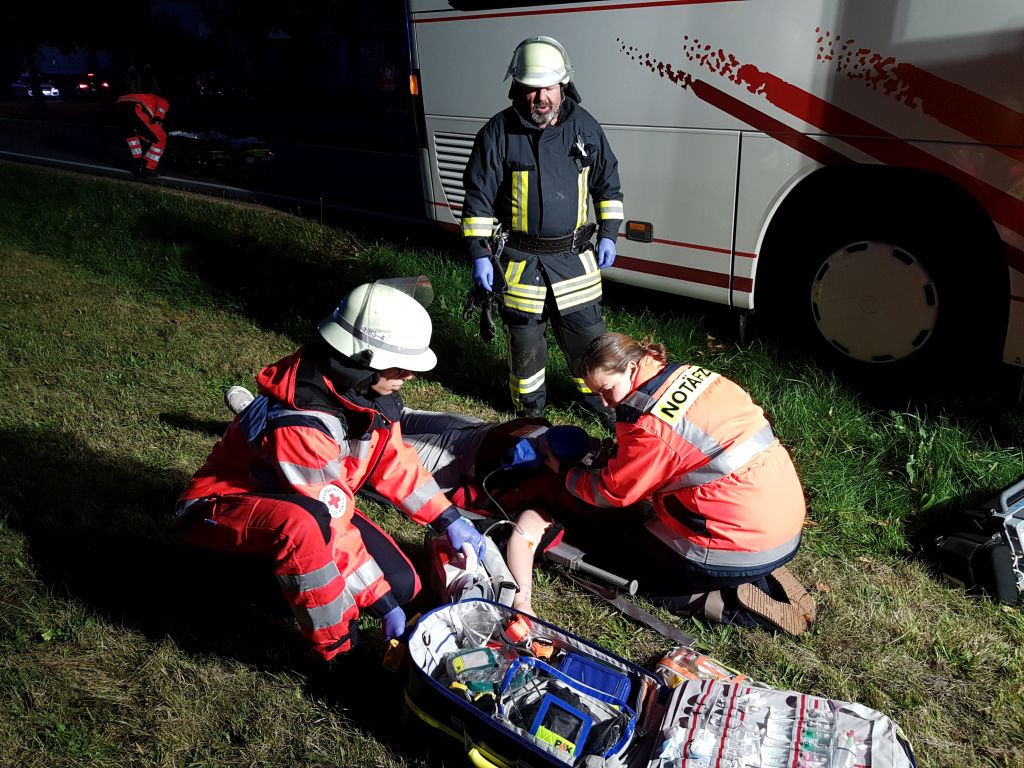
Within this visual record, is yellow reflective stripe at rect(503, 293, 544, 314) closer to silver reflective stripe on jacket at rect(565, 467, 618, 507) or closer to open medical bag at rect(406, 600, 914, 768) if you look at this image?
silver reflective stripe on jacket at rect(565, 467, 618, 507)

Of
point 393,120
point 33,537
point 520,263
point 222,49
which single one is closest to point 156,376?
point 33,537

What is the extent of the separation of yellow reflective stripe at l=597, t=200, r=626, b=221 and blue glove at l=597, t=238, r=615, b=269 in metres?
0.12

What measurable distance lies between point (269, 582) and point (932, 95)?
12.2 feet

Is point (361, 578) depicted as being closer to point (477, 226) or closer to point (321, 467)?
point (321, 467)

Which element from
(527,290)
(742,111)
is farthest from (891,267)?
(527,290)

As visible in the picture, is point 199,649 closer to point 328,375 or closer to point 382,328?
point 328,375


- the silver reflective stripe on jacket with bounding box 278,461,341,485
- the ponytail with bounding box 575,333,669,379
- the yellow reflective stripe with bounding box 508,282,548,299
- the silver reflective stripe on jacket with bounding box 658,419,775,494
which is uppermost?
the ponytail with bounding box 575,333,669,379

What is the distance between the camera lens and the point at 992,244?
4.29 meters

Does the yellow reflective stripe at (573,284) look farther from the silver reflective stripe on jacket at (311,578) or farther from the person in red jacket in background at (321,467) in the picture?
the silver reflective stripe on jacket at (311,578)

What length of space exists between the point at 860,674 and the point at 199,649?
230 cm

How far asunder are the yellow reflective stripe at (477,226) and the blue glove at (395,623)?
6.39 ft

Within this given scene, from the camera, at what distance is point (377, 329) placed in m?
2.63

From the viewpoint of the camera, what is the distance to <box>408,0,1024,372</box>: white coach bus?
394cm

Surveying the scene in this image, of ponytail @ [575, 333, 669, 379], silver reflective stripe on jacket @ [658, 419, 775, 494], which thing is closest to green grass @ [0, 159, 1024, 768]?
silver reflective stripe on jacket @ [658, 419, 775, 494]
